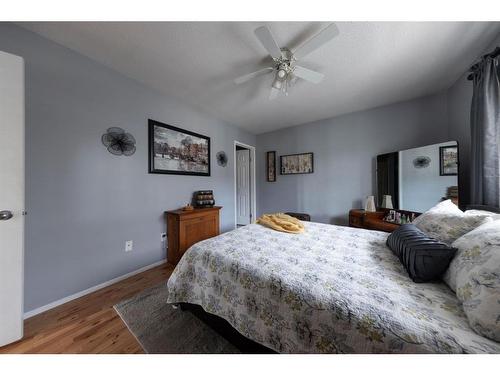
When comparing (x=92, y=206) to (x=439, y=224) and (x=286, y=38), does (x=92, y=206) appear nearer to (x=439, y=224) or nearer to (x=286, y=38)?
(x=286, y=38)

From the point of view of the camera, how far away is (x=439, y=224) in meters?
1.18

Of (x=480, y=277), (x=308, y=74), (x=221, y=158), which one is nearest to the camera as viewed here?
(x=480, y=277)

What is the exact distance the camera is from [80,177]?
168 centimetres

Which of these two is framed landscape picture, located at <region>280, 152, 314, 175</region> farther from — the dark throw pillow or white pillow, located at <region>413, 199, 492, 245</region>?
the dark throw pillow

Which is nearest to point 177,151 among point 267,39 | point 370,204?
point 267,39

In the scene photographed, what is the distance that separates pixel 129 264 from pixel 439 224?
2.96 m

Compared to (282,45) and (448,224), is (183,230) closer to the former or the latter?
(282,45)

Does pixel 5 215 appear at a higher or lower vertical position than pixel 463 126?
lower

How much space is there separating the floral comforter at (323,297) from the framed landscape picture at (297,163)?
87.0 inches

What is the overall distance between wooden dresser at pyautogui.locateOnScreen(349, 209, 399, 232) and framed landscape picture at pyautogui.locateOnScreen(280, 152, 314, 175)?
3.86 ft

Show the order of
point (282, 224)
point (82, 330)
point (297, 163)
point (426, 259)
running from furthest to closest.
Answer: point (297, 163) < point (282, 224) < point (82, 330) < point (426, 259)

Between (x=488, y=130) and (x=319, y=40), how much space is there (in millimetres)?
1641
